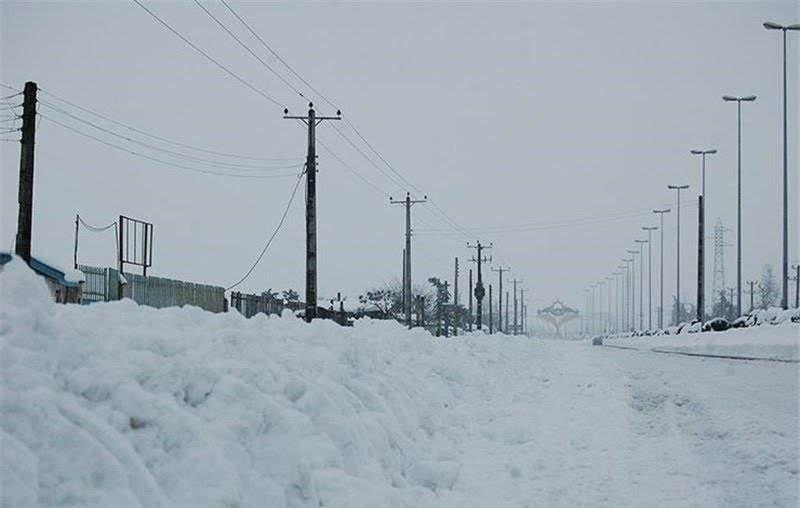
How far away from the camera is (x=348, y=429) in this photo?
22.8 feet

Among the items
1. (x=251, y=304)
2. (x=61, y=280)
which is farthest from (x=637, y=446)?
(x=251, y=304)

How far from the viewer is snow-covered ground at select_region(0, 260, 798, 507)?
4.50 m

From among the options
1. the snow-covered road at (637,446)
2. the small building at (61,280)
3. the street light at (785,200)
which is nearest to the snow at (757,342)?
the street light at (785,200)

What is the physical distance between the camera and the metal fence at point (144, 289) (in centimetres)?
2383

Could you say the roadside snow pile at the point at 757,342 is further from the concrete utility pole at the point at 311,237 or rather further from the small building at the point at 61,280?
the small building at the point at 61,280

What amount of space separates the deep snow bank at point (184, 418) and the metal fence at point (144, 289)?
15301mm

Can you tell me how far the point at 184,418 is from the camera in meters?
5.28

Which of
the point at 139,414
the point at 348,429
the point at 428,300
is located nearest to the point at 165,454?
the point at 139,414

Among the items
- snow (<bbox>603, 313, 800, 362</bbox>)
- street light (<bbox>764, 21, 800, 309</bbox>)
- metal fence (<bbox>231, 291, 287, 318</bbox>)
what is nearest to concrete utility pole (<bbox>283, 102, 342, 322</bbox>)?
metal fence (<bbox>231, 291, 287, 318</bbox>)

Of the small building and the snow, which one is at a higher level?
the small building

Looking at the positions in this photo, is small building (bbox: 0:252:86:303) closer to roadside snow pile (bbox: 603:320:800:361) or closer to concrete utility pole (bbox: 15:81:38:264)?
concrete utility pole (bbox: 15:81:38:264)

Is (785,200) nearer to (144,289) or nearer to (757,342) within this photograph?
(757,342)

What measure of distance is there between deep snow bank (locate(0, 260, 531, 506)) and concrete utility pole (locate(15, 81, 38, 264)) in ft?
34.3

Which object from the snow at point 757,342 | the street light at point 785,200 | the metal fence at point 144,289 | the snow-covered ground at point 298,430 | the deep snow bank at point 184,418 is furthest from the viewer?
the street light at point 785,200
